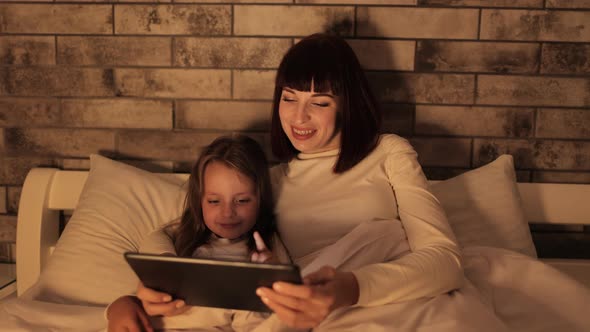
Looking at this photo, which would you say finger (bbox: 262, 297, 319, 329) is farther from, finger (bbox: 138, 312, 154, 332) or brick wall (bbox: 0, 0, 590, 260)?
brick wall (bbox: 0, 0, 590, 260)

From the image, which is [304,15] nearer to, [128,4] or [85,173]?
[128,4]

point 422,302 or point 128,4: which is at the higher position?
point 128,4

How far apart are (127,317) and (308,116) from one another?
25.8 inches

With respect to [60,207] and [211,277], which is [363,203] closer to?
[211,277]

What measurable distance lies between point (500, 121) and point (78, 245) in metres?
1.39

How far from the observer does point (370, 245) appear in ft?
4.14

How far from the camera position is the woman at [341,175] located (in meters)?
1.27

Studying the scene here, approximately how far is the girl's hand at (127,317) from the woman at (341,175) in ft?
1.18

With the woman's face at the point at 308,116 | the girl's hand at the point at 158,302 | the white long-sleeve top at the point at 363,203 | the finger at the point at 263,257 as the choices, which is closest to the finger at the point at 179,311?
the girl's hand at the point at 158,302

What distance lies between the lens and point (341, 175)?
4.91ft

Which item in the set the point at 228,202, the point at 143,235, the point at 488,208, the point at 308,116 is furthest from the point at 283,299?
the point at 488,208

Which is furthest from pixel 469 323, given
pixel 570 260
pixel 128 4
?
pixel 128 4

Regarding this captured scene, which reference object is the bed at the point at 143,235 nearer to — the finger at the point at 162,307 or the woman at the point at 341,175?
the woman at the point at 341,175

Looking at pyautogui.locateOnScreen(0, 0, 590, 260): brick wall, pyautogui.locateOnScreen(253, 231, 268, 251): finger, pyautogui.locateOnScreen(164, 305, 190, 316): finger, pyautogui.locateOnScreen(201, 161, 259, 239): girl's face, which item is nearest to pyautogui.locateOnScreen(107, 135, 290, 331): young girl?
pyautogui.locateOnScreen(201, 161, 259, 239): girl's face
